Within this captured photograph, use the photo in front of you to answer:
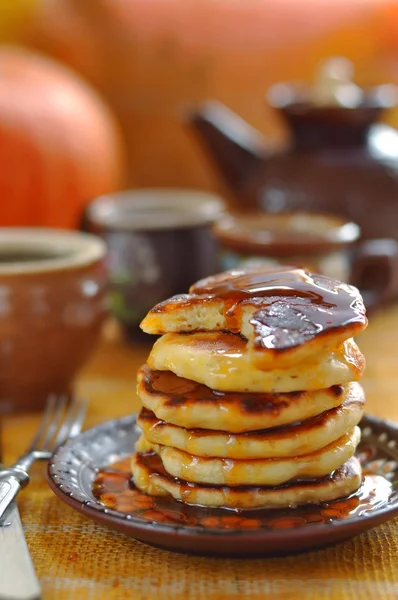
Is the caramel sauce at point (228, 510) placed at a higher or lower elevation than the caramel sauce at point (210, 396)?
lower

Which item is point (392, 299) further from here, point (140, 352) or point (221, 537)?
point (221, 537)

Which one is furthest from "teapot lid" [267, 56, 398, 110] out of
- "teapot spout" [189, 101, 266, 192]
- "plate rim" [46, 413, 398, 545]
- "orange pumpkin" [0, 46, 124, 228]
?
"plate rim" [46, 413, 398, 545]

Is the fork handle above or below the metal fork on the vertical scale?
above

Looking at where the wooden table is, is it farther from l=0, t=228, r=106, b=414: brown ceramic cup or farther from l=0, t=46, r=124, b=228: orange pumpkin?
l=0, t=46, r=124, b=228: orange pumpkin

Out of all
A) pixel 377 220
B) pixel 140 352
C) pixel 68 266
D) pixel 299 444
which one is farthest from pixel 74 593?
pixel 377 220

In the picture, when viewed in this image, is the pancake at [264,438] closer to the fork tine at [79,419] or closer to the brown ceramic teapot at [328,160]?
the fork tine at [79,419]

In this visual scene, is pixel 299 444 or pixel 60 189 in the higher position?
pixel 60 189

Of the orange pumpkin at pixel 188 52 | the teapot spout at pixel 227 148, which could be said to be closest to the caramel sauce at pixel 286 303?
the teapot spout at pixel 227 148
